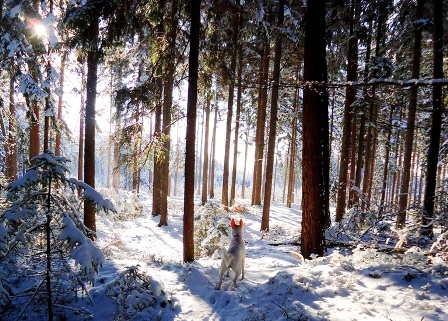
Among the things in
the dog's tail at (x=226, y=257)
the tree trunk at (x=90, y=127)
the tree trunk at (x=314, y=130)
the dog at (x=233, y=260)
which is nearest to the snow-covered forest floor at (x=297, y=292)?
the dog at (x=233, y=260)

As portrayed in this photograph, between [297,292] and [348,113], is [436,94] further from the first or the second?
[297,292]

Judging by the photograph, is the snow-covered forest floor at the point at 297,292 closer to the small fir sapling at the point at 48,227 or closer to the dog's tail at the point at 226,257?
the dog's tail at the point at 226,257

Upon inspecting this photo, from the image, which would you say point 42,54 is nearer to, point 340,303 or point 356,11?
point 340,303

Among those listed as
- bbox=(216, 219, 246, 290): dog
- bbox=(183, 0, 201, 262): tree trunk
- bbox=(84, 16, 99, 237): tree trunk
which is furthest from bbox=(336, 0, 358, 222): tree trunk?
bbox=(84, 16, 99, 237): tree trunk

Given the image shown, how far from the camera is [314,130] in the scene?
599cm

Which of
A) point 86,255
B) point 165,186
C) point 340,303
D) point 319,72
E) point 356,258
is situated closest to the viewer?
point 86,255

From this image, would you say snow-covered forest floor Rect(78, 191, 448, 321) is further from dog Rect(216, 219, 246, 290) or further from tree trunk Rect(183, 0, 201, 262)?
tree trunk Rect(183, 0, 201, 262)

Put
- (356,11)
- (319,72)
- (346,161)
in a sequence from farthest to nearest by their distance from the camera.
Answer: (346,161) < (356,11) < (319,72)

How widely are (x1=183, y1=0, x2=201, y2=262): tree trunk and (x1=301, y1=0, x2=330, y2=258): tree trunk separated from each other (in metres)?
2.66

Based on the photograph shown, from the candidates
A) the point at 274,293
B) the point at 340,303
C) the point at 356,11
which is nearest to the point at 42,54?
the point at 274,293

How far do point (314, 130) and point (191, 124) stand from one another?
3.00 meters

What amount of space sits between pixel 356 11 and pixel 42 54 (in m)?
13.3

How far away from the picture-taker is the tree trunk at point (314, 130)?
5.93m

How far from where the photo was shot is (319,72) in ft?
19.6
